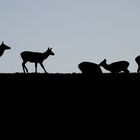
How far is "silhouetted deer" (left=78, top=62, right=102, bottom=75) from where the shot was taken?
20.4 meters

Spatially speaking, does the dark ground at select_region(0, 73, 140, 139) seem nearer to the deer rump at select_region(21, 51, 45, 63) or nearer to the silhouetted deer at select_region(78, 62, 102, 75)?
the silhouetted deer at select_region(78, 62, 102, 75)

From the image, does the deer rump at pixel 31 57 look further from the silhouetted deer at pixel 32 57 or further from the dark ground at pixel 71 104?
the dark ground at pixel 71 104

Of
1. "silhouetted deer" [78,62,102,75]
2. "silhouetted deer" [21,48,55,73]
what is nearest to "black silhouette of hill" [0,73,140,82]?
"silhouetted deer" [78,62,102,75]

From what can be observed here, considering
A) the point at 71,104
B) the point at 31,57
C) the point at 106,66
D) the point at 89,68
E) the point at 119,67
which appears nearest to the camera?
the point at 71,104

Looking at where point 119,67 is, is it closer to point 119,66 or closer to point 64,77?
point 119,66

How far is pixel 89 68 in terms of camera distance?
21172 mm

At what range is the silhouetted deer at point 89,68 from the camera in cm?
2036

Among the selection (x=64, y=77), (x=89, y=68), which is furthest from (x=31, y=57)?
(x=64, y=77)

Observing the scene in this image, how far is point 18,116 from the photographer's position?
1650 cm

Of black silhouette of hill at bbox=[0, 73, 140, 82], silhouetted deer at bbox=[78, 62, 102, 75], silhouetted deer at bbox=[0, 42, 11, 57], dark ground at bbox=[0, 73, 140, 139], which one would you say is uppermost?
silhouetted deer at bbox=[0, 42, 11, 57]

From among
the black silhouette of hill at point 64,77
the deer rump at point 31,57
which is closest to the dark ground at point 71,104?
the black silhouette of hill at point 64,77

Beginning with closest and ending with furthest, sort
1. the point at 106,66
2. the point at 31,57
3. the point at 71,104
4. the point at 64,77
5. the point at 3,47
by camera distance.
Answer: the point at 71,104 < the point at 64,77 < the point at 106,66 < the point at 31,57 < the point at 3,47

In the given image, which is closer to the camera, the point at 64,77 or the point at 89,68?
the point at 64,77

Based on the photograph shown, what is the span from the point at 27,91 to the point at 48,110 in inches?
55.7
